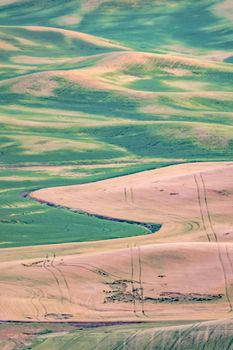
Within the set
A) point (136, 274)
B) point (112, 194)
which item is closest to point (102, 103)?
point (112, 194)

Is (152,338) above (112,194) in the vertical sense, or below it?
above

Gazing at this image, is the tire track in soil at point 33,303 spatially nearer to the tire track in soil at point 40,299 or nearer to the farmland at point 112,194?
the farmland at point 112,194

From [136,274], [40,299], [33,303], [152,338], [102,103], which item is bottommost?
[102,103]

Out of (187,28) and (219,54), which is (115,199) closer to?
(219,54)

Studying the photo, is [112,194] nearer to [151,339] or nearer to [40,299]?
[40,299]

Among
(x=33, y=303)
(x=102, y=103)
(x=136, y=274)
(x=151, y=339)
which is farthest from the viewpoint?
(x=102, y=103)

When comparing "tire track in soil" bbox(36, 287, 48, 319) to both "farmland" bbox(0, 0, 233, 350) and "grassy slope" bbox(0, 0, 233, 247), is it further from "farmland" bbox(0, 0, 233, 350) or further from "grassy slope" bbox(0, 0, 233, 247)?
"grassy slope" bbox(0, 0, 233, 247)
